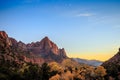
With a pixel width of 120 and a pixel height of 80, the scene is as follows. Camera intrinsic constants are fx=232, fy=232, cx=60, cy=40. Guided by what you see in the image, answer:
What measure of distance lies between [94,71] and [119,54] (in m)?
67.6

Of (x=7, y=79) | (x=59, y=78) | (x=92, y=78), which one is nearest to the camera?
(x=7, y=79)

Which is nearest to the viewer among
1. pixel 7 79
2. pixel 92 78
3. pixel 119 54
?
pixel 7 79

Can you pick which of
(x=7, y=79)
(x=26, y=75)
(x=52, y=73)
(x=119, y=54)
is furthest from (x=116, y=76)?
(x=119, y=54)

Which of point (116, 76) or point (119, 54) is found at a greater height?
point (119, 54)

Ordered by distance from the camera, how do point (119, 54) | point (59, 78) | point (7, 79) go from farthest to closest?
1. point (119, 54)
2. point (59, 78)
3. point (7, 79)

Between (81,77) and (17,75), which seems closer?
(17,75)

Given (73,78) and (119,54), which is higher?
(119,54)

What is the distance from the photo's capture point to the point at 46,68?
102 m

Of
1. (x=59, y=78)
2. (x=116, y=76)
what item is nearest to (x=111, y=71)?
(x=116, y=76)

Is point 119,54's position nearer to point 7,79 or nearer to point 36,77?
point 36,77

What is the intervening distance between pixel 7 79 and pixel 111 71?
42525 mm

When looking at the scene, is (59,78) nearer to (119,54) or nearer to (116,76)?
(116,76)

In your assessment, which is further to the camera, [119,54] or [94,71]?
[119,54]

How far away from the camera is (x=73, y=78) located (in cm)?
9700
